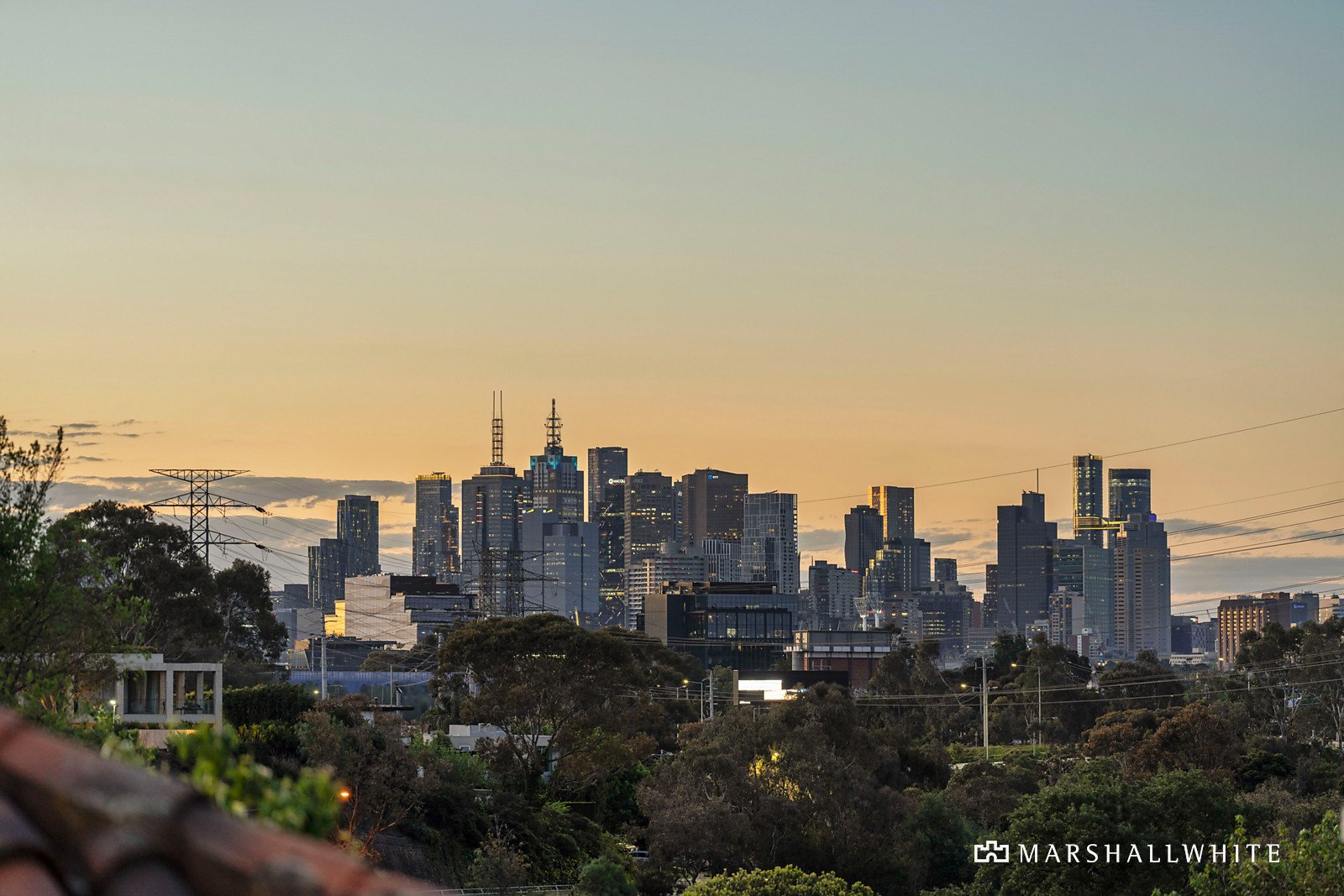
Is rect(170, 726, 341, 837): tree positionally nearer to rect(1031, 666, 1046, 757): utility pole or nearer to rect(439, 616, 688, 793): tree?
rect(439, 616, 688, 793): tree

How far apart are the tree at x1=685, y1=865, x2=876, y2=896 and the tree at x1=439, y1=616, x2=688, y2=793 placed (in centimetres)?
1986

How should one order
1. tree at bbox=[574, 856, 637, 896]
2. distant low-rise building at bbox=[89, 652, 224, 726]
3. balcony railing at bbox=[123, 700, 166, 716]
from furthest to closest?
balcony railing at bbox=[123, 700, 166, 716]
distant low-rise building at bbox=[89, 652, 224, 726]
tree at bbox=[574, 856, 637, 896]

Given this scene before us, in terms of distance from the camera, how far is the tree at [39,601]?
22.4 meters

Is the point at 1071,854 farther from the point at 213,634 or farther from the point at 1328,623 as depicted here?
the point at 1328,623

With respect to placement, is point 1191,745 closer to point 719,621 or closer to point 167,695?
point 167,695

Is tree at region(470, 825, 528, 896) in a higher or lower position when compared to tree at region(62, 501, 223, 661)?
lower

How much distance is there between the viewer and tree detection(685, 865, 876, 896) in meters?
33.9

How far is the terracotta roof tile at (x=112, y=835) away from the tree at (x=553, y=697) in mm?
54172

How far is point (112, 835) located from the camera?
4.57 ft

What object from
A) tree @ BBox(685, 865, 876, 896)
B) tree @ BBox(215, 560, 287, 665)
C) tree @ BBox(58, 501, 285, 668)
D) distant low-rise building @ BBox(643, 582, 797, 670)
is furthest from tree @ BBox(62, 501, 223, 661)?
distant low-rise building @ BBox(643, 582, 797, 670)

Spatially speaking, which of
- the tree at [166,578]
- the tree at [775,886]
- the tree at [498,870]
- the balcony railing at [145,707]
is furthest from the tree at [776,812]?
the tree at [166,578]

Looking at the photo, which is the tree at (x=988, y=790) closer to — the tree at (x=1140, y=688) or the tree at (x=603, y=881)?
the tree at (x=603, y=881)

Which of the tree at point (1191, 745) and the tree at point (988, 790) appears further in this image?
the tree at point (1191, 745)

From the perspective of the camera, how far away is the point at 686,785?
45.5 m
